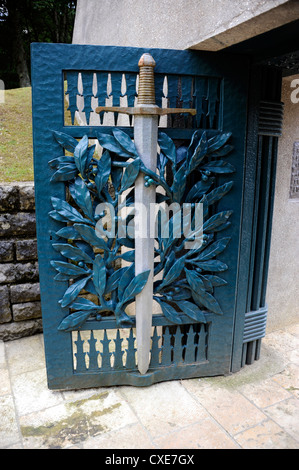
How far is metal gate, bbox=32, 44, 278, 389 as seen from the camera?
87.8 inches

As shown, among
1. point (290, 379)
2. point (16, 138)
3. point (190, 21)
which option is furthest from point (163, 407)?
point (16, 138)

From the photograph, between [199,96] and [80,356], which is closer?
[199,96]

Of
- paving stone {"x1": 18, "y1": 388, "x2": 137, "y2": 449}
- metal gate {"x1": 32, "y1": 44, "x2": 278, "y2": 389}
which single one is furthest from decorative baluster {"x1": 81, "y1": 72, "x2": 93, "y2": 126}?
paving stone {"x1": 18, "y1": 388, "x2": 137, "y2": 449}

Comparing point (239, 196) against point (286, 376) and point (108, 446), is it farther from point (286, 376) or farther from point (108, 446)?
point (108, 446)

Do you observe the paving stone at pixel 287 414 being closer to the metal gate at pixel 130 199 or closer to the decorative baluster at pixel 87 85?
the metal gate at pixel 130 199

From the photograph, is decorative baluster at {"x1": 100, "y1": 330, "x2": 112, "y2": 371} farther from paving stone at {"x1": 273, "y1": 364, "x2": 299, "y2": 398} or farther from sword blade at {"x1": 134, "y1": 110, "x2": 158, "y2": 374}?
paving stone at {"x1": 273, "y1": 364, "x2": 299, "y2": 398}

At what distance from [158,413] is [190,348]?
1.72ft

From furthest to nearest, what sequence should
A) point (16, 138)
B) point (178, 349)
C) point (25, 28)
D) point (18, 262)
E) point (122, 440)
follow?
point (25, 28)
point (16, 138)
point (18, 262)
point (178, 349)
point (122, 440)

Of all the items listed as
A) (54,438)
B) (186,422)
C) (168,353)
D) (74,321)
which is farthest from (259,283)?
(54,438)

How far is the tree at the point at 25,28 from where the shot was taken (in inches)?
409

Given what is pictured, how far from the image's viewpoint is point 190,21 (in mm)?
2307

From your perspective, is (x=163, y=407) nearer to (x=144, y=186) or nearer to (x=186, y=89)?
(x=144, y=186)

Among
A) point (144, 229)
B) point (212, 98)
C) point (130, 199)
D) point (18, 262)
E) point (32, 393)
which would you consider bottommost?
point (32, 393)

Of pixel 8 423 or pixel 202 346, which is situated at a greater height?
pixel 202 346
